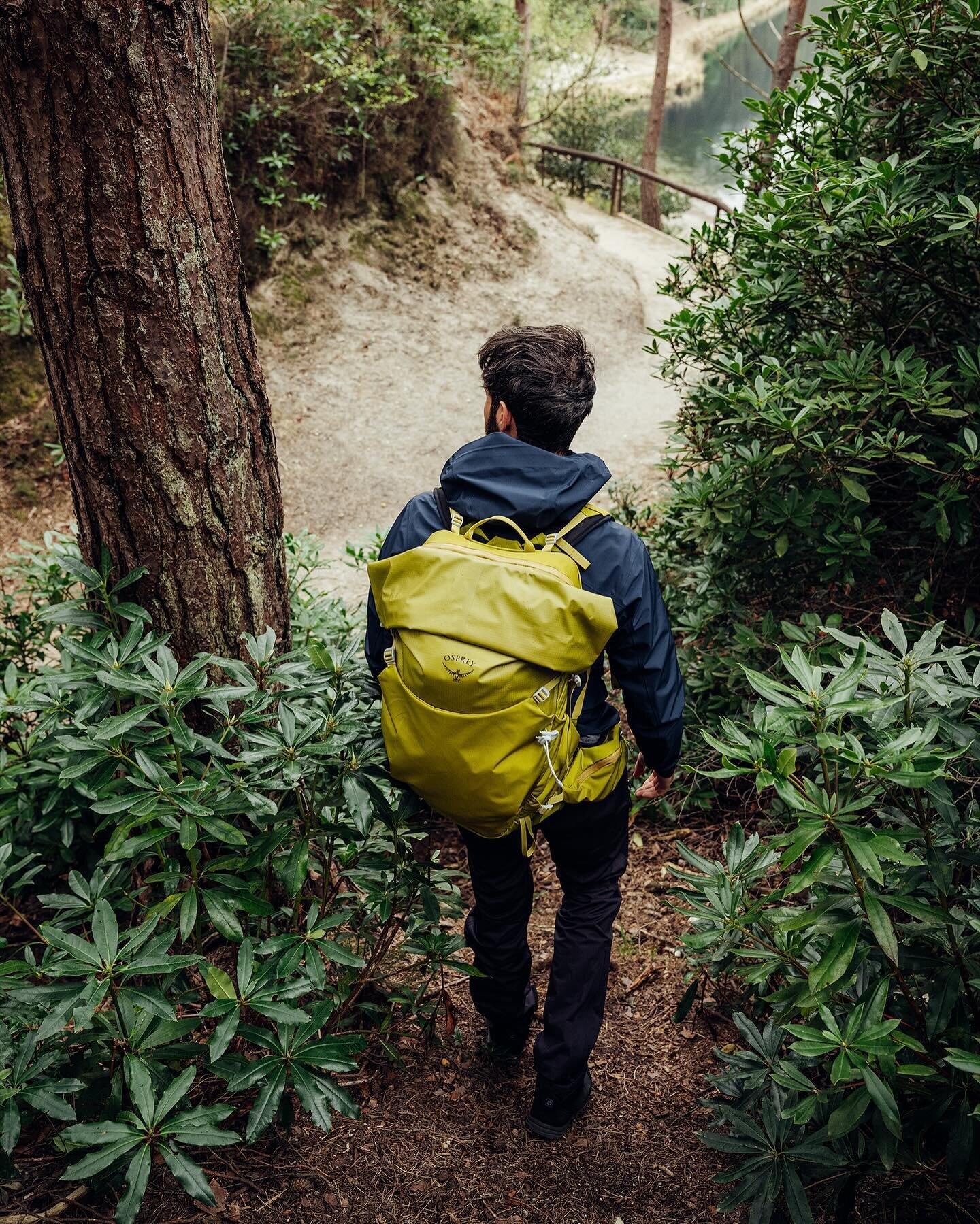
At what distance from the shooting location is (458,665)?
1.67m

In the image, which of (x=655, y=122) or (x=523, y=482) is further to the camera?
(x=655, y=122)

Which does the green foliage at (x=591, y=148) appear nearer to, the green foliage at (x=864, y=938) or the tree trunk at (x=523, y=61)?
the tree trunk at (x=523, y=61)

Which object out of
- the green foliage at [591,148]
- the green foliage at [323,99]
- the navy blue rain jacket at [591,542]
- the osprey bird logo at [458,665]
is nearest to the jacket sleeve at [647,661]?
the navy blue rain jacket at [591,542]

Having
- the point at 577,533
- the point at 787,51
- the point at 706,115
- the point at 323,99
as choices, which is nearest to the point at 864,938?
the point at 577,533

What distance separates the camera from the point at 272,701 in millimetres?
1969

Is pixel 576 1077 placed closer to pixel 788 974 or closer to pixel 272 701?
pixel 788 974

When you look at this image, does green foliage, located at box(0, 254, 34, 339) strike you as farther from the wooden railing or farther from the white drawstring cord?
the wooden railing

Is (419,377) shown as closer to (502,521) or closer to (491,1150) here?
(502,521)

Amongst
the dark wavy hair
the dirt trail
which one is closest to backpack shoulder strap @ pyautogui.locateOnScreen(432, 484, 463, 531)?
the dark wavy hair

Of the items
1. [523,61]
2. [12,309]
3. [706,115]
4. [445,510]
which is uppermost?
[523,61]

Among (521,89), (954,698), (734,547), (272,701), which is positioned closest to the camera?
(954,698)

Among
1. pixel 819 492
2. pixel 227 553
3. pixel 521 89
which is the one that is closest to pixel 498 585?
pixel 227 553

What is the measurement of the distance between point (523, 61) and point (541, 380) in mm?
12107

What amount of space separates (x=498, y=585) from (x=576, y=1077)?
1343mm
